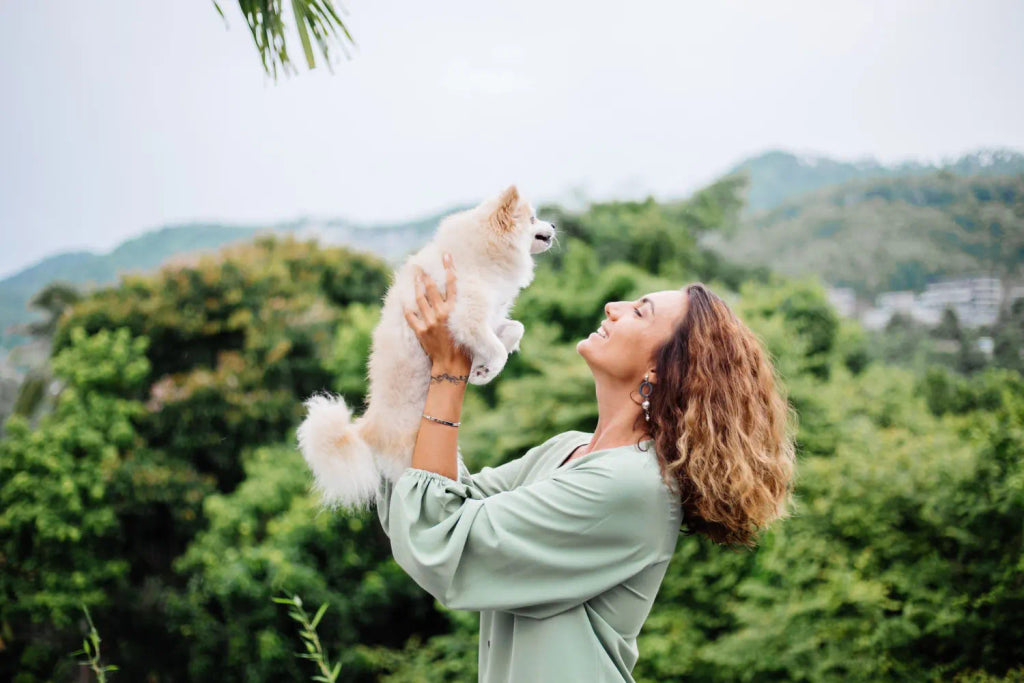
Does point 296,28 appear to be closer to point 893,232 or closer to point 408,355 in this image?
point 408,355

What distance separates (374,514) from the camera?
30.2 feet

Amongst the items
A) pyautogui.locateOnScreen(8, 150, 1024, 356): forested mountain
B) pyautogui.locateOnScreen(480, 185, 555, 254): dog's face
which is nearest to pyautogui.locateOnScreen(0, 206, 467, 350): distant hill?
pyautogui.locateOnScreen(8, 150, 1024, 356): forested mountain

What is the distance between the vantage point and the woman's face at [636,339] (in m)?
1.66

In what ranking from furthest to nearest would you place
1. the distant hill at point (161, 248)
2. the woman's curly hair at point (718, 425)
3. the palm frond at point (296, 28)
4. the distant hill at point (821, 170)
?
1. the distant hill at point (161, 248)
2. the distant hill at point (821, 170)
3. the palm frond at point (296, 28)
4. the woman's curly hair at point (718, 425)

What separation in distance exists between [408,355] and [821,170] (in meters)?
15.6

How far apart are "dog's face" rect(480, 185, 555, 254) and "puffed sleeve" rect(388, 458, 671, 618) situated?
0.62 m


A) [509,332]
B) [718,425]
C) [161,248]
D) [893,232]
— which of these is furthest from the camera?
[161,248]

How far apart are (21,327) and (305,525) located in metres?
6.30

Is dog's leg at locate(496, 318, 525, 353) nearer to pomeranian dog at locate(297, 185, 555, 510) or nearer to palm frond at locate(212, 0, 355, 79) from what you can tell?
pomeranian dog at locate(297, 185, 555, 510)

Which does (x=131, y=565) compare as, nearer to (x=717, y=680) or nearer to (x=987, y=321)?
(x=717, y=680)

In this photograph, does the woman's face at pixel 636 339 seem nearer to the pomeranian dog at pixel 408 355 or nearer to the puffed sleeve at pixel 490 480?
the pomeranian dog at pixel 408 355

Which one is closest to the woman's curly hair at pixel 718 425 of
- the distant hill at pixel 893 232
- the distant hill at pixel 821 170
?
the distant hill at pixel 821 170

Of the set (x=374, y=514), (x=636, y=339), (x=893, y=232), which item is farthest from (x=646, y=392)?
(x=893, y=232)

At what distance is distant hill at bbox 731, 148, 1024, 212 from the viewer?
26.0ft
